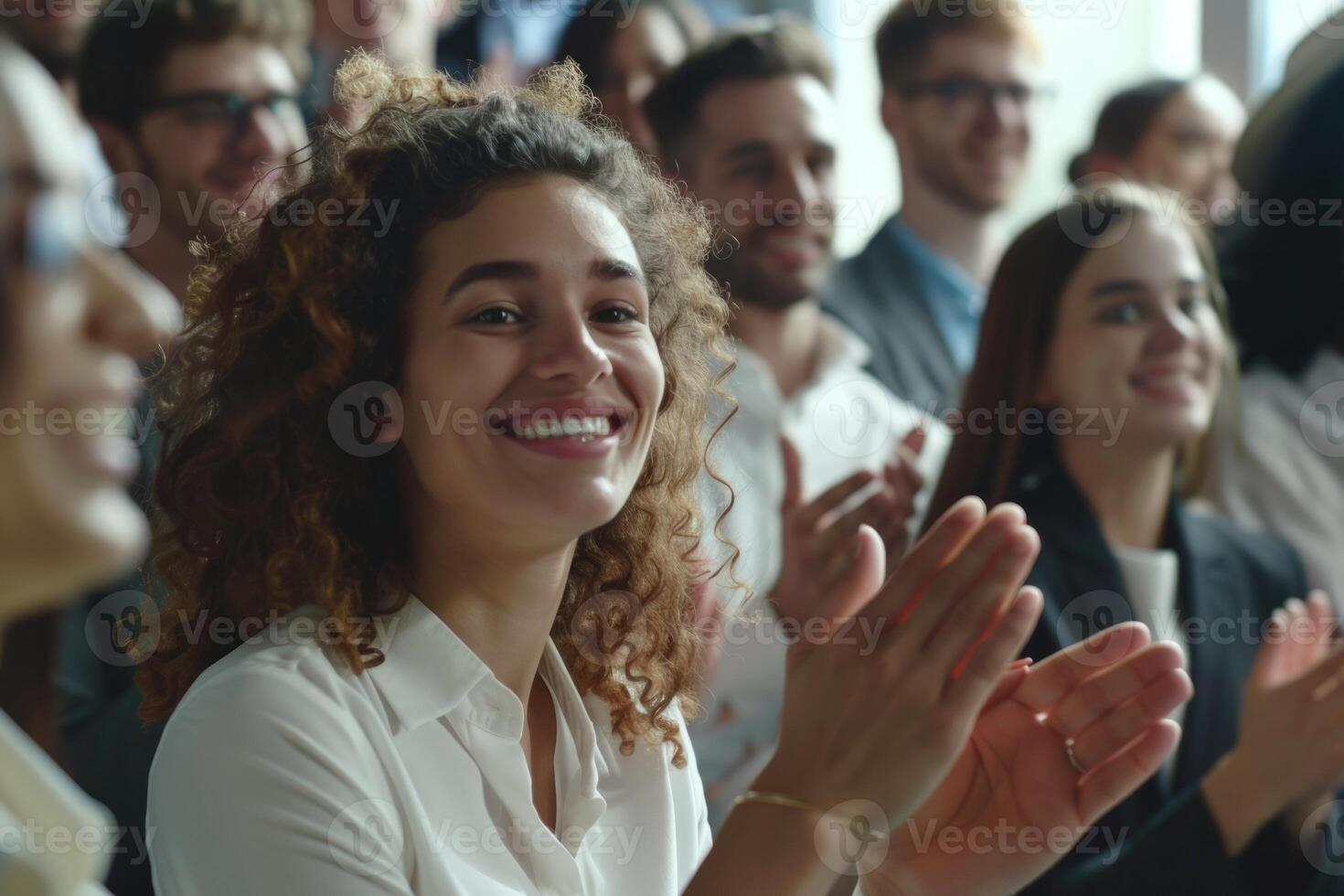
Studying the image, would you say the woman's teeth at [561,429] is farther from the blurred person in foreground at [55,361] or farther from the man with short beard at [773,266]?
the man with short beard at [773,266]

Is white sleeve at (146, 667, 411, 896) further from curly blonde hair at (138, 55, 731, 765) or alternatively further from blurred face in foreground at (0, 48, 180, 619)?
blurred face in foreground at (0, 48, 180, 619)

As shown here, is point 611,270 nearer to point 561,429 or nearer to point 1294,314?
point 561,429

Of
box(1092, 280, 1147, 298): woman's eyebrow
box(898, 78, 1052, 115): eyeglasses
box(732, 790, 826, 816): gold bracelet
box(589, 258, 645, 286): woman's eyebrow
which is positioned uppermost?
box(589, 258, 645, 286): woman's eyebrow

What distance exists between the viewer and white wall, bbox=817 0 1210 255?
9.07 feet

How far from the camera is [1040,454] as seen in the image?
1645 mm

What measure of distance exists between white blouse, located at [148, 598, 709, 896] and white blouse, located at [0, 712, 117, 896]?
0.31 metres

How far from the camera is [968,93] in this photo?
6.68 ft

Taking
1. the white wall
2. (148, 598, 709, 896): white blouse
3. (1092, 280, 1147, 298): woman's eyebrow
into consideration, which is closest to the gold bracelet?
(148, 598, 709, 896): white blouse

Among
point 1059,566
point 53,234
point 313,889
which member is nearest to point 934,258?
point 1059,566

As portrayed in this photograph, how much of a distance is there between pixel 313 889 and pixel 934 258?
145 cm

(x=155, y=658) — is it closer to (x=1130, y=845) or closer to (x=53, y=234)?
(x=53, y=234)

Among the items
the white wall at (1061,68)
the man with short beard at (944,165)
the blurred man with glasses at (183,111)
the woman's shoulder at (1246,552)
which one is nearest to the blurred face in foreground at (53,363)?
the blurred man with glasses at (183,111)

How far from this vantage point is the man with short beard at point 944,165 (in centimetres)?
200

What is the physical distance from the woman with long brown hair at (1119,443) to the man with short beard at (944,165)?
327 millimetres
